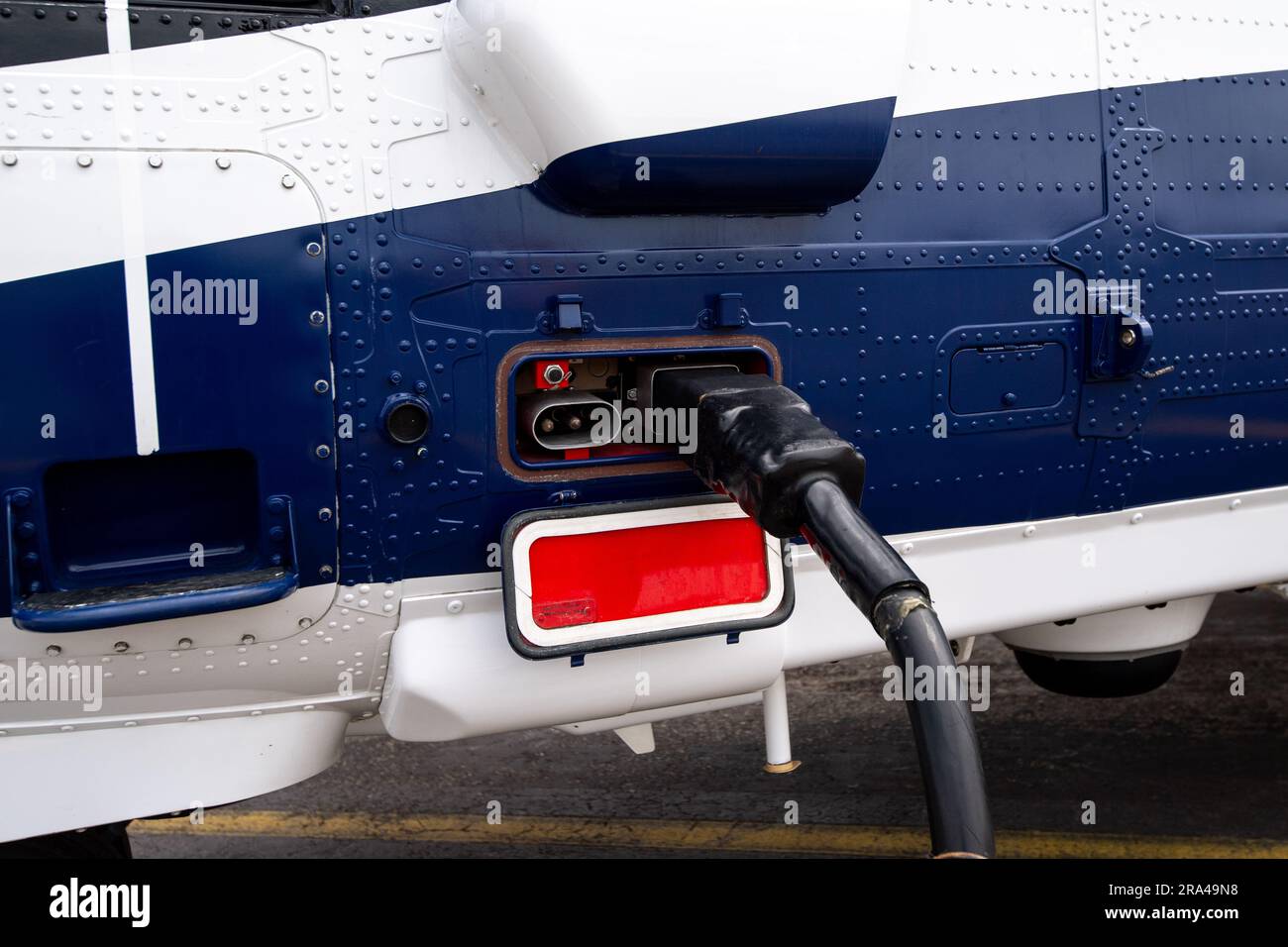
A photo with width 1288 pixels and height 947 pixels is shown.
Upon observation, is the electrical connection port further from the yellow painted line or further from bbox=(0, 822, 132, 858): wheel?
the yellow painted line

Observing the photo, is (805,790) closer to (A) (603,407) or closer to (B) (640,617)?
(B) (640,617)

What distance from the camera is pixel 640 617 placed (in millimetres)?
2373

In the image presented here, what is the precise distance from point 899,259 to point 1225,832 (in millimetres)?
2546

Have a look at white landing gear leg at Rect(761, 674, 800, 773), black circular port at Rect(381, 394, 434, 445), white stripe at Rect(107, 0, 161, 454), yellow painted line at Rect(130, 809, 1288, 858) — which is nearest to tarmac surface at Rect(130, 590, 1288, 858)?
yellow painted line at Rect(130, 809, 1288, 858)

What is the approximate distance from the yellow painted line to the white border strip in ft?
5.18

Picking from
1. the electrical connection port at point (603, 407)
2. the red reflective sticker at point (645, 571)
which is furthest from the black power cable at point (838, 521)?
the red reflective sticker at point (645, 571)

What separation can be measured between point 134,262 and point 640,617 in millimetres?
1218

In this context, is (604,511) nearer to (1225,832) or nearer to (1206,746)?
(1225,832)

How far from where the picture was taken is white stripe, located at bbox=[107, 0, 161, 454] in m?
1.94

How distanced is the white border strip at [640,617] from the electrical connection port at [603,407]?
0.11 m

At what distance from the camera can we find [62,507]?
2.02m

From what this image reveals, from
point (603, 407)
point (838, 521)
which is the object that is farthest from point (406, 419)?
→ point (838, 521)

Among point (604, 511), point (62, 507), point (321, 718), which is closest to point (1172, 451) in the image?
point (604, 511)

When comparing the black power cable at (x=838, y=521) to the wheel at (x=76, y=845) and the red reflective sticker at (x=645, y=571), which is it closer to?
the red reflective sticker at (x=645, y=571)
